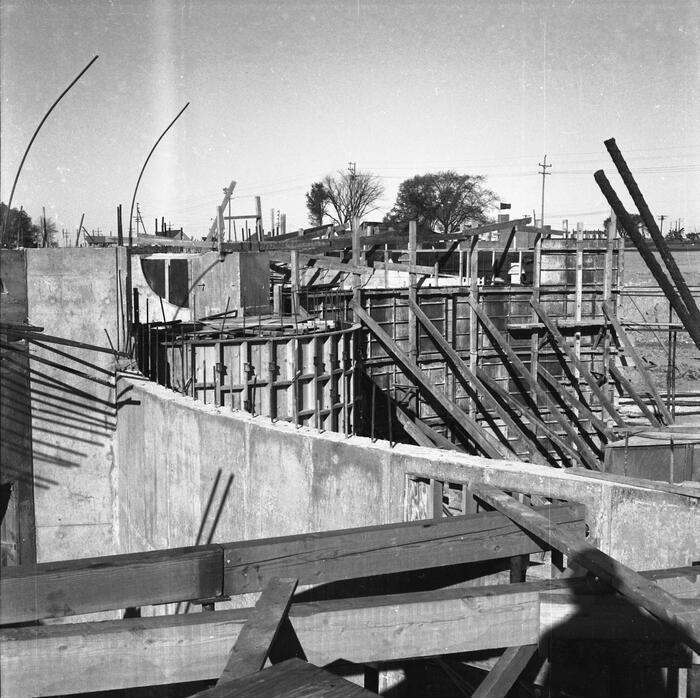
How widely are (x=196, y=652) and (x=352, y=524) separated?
223 inches

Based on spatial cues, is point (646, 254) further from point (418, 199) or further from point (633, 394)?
point (418, 199)

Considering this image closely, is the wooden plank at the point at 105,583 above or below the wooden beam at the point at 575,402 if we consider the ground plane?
above

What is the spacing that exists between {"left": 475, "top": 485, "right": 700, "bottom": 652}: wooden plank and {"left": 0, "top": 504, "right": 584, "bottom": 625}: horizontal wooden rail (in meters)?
0.13

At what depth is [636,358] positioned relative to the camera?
1930cm

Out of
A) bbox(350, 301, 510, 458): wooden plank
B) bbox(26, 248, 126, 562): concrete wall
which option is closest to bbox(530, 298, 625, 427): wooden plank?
bbox(350, 301, 510, 458): wooden plank

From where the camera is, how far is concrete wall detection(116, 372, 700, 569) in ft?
22.5

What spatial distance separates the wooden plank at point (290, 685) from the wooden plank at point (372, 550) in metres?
0.98

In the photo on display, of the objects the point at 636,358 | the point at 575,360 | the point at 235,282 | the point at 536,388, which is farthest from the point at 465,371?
the point at 235,282

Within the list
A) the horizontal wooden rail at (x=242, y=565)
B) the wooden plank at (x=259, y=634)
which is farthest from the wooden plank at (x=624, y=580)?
the wooden plank at (x=259, y=634)

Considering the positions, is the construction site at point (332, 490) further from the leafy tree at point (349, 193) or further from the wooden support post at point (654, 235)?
the leafy tree at point (349, 193)

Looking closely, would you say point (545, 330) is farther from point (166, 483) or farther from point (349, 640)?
point (349, 640)

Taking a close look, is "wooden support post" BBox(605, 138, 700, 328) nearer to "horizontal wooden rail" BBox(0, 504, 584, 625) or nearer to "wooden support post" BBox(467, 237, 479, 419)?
"horizontal wooden rail" BBox(0, 504, 584, 625)

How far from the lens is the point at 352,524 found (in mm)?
8383

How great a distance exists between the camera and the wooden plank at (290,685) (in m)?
2.25
